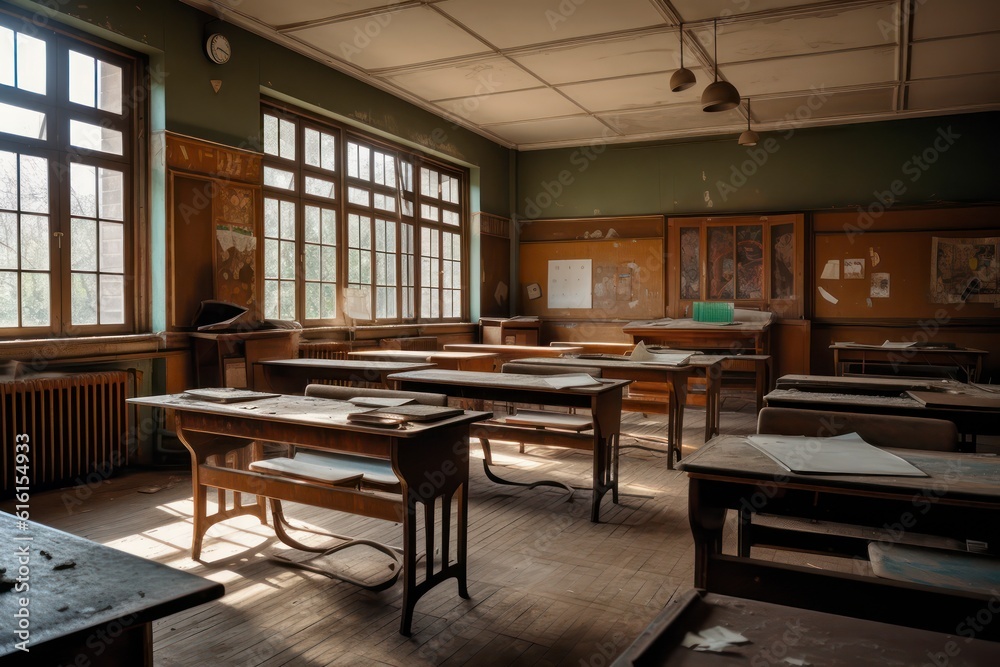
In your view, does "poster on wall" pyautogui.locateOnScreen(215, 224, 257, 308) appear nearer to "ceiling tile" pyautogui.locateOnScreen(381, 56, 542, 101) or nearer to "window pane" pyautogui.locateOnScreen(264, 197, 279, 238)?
"window pane" pyautogui.locateOnScreen(264, 197, 279, 238)

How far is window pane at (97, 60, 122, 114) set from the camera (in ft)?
16.3

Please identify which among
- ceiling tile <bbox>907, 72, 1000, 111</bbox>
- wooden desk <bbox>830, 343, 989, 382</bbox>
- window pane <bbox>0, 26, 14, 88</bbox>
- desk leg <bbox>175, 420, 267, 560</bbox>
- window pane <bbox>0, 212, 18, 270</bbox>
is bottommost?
desk leg <bbox>175, 420, 267, 560</bbox>

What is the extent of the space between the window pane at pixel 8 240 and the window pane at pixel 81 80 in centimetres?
98

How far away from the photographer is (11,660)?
0.83 metres

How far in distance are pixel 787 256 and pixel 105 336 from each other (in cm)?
808

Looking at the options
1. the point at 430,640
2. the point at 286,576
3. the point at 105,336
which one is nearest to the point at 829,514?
the point at 430,640

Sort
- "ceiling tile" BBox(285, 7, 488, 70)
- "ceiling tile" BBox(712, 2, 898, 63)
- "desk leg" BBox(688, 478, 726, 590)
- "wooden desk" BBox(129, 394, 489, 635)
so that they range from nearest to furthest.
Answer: "desk leg" BBox(688, 478, 726, 590)
"wooden desk" BBox(129, 394, 489, 635)
"ceiling tile" BBox(712, 2, 898, 63)
"ceiling tile" BBox(285, 7, 488, 70)

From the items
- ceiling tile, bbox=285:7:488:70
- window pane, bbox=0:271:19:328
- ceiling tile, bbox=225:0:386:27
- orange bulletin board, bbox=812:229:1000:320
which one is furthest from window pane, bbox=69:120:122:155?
orange bulletin board, bbox=812:229:1000:320

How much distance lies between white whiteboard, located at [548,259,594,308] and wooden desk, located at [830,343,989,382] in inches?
147

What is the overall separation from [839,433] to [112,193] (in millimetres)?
5095

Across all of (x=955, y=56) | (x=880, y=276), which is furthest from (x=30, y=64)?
(x=880, y=276)

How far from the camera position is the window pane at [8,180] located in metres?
4.34

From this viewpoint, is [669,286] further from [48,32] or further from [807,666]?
[807,666]

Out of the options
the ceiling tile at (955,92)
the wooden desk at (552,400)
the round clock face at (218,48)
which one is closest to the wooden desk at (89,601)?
the wooden desk at (552,400)
